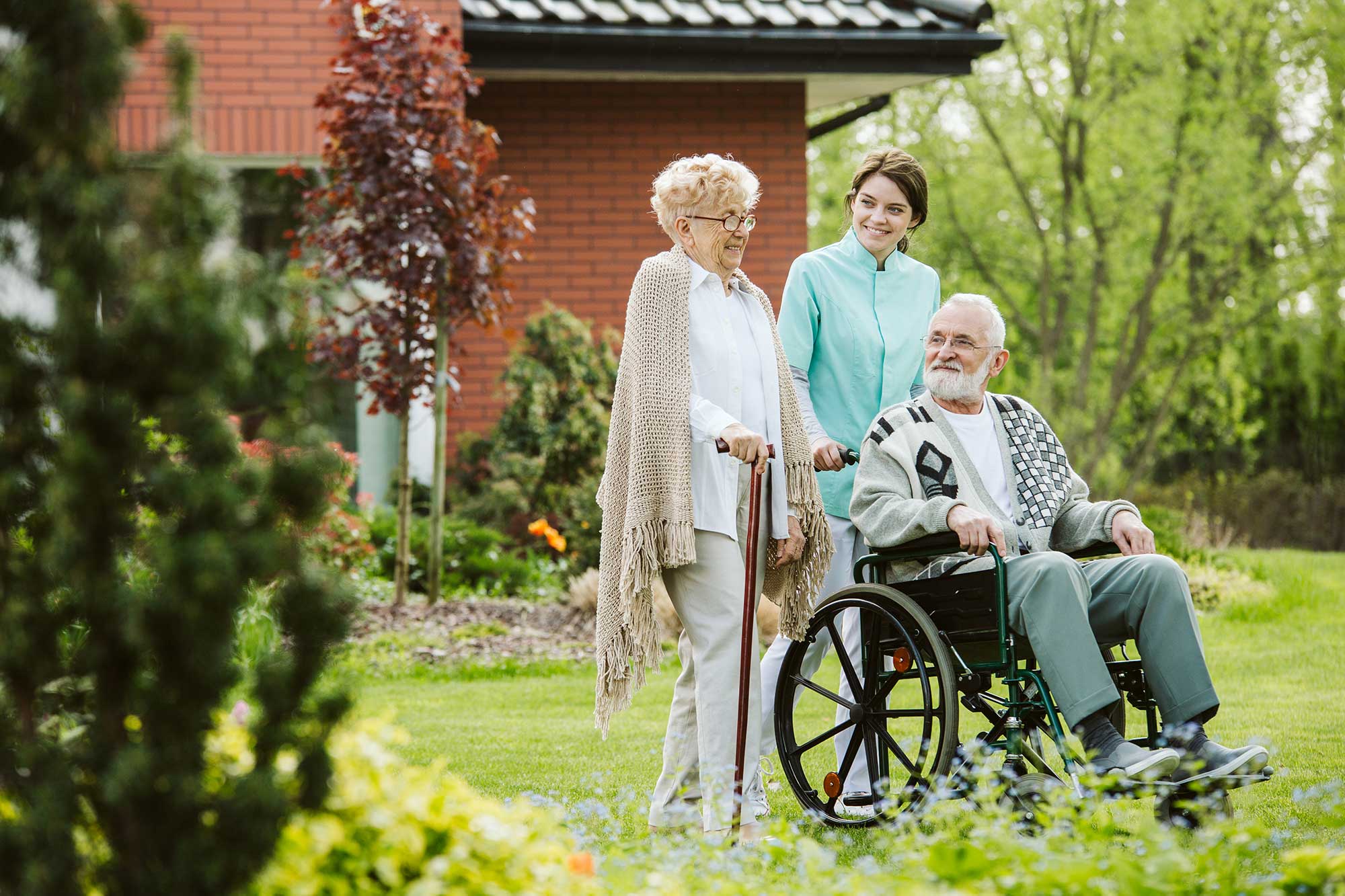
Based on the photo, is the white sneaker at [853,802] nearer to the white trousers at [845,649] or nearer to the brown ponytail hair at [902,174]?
the white trousers at [845,649]

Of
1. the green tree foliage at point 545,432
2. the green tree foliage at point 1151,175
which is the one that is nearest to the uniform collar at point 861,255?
the green tree foliage at point 545,432

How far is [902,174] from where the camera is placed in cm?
400

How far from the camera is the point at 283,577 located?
1.81 m

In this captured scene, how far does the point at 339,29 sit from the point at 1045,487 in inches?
197

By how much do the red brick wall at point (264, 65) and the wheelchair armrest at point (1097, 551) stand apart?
5.59 meters

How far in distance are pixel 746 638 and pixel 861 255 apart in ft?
4.45

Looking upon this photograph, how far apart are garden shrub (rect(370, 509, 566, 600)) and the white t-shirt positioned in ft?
13.4

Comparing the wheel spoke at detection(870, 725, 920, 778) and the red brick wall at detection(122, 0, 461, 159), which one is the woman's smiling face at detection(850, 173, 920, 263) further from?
the red brick wall at detection(122, 0, 461, 159)

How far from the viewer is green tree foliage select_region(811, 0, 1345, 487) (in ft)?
40.8

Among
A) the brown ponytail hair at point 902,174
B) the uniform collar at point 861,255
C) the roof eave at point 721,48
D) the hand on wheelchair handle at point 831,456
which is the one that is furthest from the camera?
the roof eave at point 721,48

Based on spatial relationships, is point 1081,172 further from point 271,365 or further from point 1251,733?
point 271,365

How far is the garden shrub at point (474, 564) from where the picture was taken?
7.69 m

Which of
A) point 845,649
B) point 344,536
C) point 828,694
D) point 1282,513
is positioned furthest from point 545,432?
point 1282,513

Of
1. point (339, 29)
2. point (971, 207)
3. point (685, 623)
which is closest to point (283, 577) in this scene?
point (685, 623)
